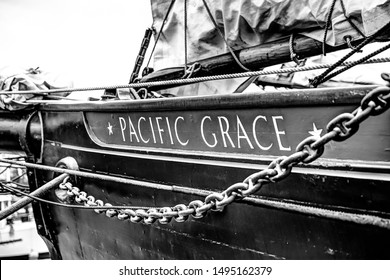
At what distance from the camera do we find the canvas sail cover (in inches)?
97.2

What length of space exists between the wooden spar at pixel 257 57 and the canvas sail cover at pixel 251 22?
0.06 meters

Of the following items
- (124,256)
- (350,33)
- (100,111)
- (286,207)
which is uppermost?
(350,33)

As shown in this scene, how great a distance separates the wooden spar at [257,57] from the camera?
2.89 m

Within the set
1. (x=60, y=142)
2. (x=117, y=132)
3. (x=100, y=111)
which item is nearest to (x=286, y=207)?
(x=117, y=132)

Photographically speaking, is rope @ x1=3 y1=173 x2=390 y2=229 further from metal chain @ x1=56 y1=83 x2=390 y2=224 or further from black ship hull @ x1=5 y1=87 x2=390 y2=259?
metal chain @ x1=56 y1=83 x2=390 y2=224

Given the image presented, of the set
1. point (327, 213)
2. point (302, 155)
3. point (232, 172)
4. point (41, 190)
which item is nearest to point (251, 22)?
point (232, 172)

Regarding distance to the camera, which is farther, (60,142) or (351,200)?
(60,142)

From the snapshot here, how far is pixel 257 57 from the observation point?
10.6 ft

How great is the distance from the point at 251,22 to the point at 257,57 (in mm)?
347

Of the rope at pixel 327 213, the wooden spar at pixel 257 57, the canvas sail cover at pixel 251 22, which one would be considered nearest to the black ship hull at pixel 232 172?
the rope at pixel 327 213

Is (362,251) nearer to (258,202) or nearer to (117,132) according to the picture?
(258,202)

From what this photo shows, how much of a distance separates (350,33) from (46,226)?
134 inches

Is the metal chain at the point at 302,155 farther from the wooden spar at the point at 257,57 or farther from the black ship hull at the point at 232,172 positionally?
the wooden spar at the point at 257,57

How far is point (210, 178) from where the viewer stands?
6.93 feet
